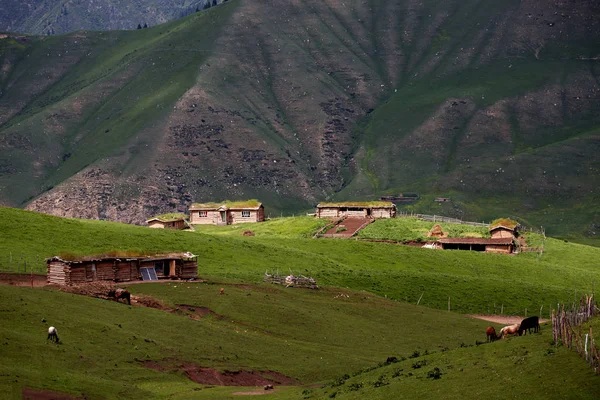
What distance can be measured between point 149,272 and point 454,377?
48181 mm

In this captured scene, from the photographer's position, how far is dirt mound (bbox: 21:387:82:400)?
55.2m

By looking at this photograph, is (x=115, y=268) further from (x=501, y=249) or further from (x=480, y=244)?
(x=501, y=249)

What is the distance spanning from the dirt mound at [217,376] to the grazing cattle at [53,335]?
535cm

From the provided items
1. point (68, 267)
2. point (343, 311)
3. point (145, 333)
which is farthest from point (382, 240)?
point (145, 333)

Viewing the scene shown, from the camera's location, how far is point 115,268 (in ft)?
310

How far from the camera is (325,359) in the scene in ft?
255

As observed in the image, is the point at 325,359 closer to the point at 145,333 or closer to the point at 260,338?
the point at 260,338

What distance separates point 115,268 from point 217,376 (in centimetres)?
2727

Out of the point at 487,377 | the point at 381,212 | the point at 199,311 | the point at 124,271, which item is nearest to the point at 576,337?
the point at 487,377

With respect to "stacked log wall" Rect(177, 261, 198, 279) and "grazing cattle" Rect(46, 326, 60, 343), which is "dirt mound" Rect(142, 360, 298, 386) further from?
"stacked log wall" Rect(177, 261, 198, 279)

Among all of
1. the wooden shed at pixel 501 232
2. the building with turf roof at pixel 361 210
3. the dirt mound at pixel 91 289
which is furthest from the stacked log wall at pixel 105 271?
the building with turf roof at pixel 361 210

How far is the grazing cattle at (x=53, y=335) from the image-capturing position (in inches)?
2598

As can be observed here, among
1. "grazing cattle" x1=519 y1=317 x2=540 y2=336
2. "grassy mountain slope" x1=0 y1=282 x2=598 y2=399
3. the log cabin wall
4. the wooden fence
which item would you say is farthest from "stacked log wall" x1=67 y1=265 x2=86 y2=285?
the log cabin wall

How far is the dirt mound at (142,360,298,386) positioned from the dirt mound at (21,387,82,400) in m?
11.7
